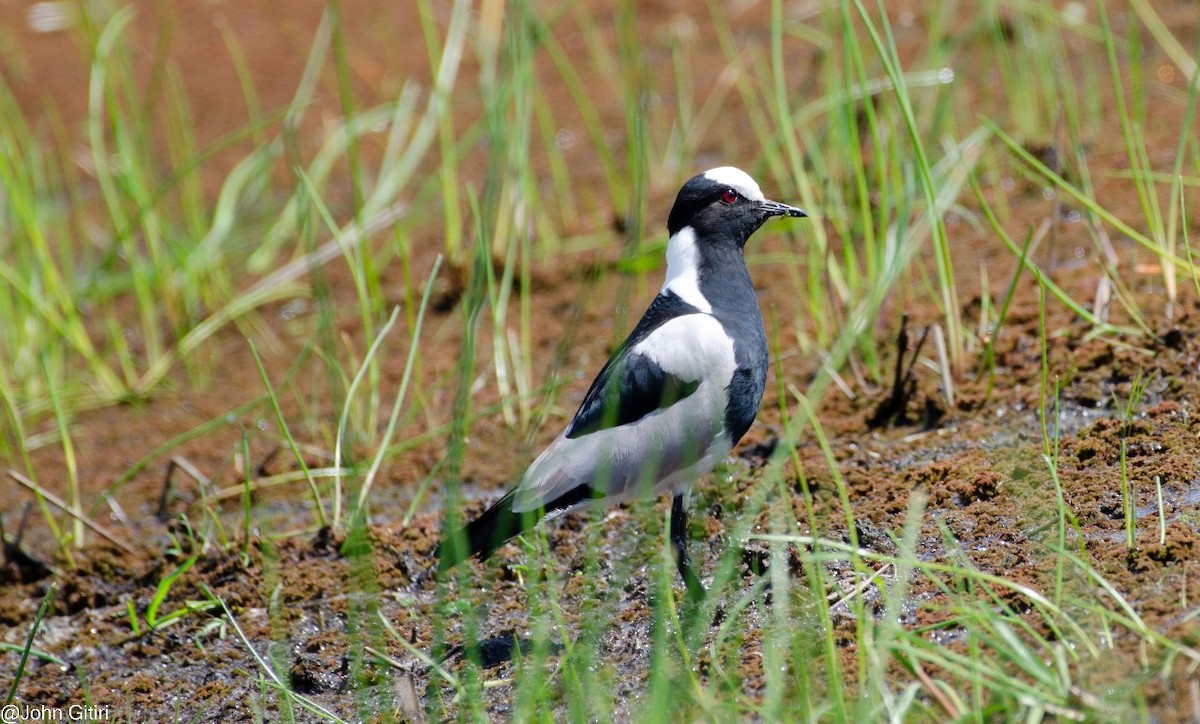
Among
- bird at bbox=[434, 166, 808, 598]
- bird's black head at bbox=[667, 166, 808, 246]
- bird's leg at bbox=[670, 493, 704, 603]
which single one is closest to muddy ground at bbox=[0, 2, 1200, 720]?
bird's leg at bbox=[670, 493, 704, 603]

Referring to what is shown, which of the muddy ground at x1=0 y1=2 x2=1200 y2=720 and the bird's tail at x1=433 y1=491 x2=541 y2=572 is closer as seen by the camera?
the muddy ground at x1=0 y1=2 x2=1200 y2=720

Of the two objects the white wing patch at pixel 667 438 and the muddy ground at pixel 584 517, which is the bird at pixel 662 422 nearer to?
the white wing patch at pixel 667 438

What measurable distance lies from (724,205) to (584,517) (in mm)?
994

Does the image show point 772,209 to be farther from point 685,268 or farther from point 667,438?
point 667,438

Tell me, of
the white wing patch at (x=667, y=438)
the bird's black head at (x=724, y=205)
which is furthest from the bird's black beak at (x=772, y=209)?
the white wing patch at (x=667, y=438)

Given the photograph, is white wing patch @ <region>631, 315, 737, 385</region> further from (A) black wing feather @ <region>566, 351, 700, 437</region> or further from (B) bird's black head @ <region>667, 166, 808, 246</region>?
(B) bird's black head @ <region>667, 166, 808, 246</region>

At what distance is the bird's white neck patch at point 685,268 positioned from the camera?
3584 mm

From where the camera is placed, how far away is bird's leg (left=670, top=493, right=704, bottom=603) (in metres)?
3.21

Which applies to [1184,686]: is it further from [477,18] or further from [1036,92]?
[477,18]

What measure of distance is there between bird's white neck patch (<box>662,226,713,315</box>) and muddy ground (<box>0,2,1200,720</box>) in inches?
9.6

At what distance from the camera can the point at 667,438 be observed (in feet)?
11.0

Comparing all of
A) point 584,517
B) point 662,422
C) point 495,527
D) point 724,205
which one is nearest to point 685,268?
point 724,205

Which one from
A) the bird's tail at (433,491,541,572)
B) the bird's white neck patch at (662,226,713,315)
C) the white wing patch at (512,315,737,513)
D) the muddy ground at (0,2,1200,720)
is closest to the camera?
the muddy ground at (0,2,1200,720)

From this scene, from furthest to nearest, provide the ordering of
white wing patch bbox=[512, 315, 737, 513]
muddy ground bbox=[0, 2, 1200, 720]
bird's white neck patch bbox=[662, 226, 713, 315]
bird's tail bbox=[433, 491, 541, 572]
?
bird's white neck patch bbox=[662, 226, 713, 315]
white wing patch bbox=[512, 315, 737, 513]
bird's tail bbox=[433, 491, 541, 572]
muddy ground bbox=[0, 2, 1200, 720]
